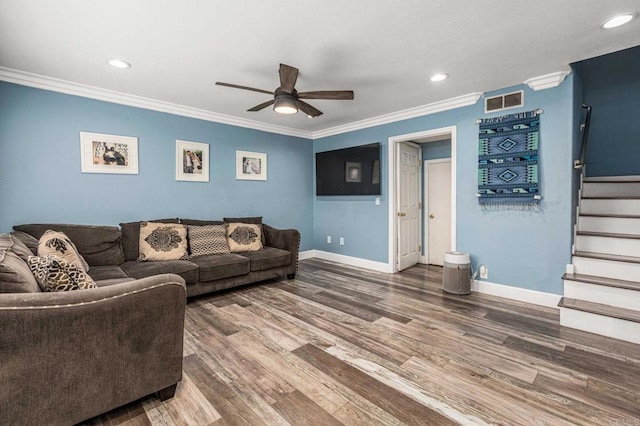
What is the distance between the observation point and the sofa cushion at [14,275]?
1.37 m

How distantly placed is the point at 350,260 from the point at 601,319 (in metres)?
3.30

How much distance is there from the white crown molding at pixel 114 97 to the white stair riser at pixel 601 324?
467 centimetres

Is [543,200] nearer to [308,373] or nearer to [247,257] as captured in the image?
[308,373]

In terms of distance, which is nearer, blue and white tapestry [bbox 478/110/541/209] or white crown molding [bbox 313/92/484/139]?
blue and white tapestry [bbox 478/110/541/209]

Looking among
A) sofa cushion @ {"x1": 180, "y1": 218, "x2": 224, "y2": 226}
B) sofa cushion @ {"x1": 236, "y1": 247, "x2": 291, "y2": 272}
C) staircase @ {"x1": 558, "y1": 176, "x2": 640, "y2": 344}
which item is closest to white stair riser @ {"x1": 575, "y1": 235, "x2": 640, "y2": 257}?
staircase @ {"x1": 558, "y1": 176, "x2": 640, "y2": 344}

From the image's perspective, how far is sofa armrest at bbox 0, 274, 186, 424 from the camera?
4.25 feet

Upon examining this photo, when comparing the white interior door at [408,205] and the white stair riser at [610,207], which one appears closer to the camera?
the white stair riser at [610,207]

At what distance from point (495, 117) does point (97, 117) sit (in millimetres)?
4790

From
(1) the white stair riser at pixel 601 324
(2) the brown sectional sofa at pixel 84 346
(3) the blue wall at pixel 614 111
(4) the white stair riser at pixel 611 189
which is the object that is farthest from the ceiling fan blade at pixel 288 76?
(3) the blue wall at pixel 614 111

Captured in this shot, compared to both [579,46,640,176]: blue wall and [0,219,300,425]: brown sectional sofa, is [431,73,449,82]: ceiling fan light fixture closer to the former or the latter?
[579,46,640,176]: blue wall

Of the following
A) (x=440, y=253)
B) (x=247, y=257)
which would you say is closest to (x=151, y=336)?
(x=247, y=257)

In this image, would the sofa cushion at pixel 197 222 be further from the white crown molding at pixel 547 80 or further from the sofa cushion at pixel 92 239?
the white crown molding at pixel 547 80

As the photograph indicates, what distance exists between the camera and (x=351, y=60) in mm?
2742

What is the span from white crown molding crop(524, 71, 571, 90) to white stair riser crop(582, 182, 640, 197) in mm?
1394
